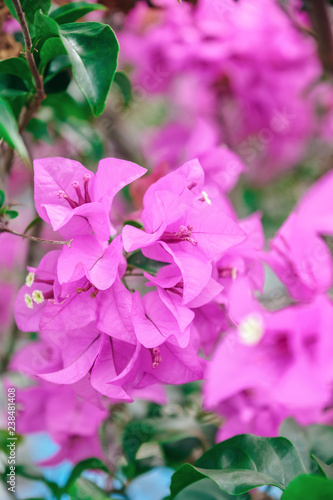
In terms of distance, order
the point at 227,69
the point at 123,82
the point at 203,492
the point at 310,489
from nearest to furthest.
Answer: the point at 310,489, the point at 203,492, the point at 123,82, the point at 227,69

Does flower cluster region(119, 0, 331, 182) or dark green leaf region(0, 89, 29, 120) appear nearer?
dark green leaf region(0, 89, 29, 120)

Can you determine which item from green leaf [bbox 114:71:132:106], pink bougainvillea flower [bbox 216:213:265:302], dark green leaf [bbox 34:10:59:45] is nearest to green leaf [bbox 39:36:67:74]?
dark green leaf [bbox 34:10:59:45]

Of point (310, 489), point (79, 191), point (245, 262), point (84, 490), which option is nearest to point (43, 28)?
point (79, 191)

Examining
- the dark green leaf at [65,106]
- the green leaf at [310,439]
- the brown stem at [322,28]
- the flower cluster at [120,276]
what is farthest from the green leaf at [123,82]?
the green leaf at [310,439]

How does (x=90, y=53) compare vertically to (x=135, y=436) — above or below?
above

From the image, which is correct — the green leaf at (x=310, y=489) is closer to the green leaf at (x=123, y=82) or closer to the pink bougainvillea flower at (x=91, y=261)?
the pink bougainvillea flower at (x=91, y=261)

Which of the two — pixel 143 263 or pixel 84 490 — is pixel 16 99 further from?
pixel 84 490

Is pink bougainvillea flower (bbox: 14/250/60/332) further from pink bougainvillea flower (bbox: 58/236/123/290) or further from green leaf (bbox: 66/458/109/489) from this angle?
green leaf (bbox: 66/458/109/489)
